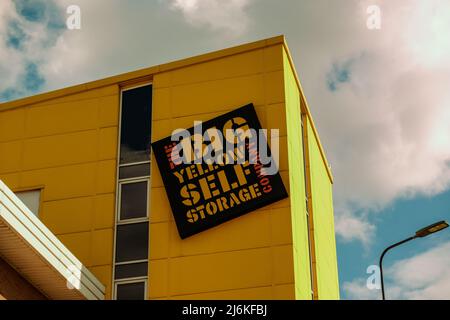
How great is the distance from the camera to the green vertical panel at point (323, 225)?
1113 inches

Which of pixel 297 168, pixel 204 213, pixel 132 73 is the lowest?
pixel 204 213

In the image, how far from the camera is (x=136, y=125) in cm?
2588

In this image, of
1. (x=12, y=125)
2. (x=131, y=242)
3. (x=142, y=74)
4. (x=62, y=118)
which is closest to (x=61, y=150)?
(x=62, y=118)

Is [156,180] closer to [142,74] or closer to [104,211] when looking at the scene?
[104,211]

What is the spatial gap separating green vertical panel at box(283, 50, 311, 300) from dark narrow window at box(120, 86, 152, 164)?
454cm

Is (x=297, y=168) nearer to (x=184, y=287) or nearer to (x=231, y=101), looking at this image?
(x=231, y=101)

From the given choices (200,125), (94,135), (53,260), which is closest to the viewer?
(53,260)

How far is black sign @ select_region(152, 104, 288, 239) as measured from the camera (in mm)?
23266

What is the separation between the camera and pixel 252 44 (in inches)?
990

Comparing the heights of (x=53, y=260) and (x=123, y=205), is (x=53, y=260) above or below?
below

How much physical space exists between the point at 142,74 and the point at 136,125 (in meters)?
1.78
